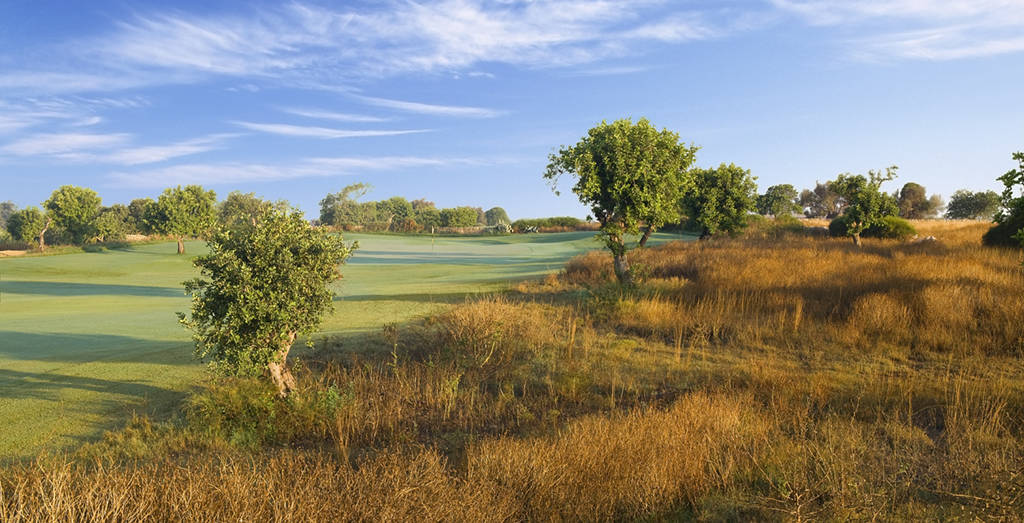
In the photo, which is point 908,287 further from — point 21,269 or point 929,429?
point 21,269

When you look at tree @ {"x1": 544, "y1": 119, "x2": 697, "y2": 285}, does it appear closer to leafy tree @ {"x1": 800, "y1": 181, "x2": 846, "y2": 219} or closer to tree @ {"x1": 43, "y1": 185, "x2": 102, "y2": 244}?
tree @ {"x1": 43, "y1": 185, "x2": 102, "y2": 244}

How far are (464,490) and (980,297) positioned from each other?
12741mm

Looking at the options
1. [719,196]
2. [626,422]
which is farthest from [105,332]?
[719,196]

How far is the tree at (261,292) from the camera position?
25.5 ft

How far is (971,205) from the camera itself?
79438 mm

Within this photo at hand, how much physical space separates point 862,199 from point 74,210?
→ 81650mm

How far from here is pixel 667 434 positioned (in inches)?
237

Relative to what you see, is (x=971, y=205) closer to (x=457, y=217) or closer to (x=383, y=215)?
(x=457, y=217)

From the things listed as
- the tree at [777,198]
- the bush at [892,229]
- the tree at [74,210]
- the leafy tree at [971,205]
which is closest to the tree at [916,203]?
the leafy tree at [971,205]

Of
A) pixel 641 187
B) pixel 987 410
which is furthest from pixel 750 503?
pixel 641 187

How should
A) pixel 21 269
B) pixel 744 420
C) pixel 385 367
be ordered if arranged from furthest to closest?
pixel 21 269, pixel 385 367, pixel 744 420

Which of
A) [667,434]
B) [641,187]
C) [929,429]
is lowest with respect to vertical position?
[929,429]

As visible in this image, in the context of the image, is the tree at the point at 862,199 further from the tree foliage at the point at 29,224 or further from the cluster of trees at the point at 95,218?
the tree foliage at the point at 29,224

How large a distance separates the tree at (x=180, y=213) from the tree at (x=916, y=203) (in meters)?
95.1
